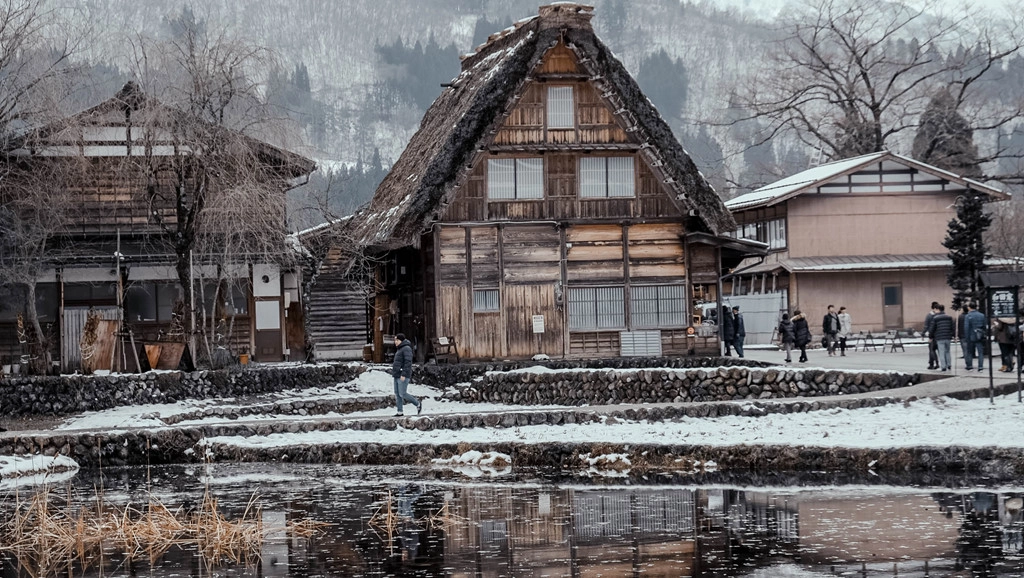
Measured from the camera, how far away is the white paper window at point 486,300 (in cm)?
3459

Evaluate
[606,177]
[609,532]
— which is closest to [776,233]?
[606,177]

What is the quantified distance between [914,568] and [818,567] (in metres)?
0.84

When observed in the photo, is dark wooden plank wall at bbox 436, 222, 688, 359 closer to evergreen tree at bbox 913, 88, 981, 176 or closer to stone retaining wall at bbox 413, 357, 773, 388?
stone retaining wall at bbox 413, 357, 773, 388

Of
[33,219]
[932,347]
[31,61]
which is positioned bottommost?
[932,347]

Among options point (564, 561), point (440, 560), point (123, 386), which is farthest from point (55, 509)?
point (123, 386)

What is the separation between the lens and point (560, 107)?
3481 centimetres

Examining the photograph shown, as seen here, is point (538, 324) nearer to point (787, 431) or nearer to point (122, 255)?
point (122, 255)

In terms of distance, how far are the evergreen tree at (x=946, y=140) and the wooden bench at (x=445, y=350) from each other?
38292mm

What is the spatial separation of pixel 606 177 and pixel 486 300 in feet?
15.1

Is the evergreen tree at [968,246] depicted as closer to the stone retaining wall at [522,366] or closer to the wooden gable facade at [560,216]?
the wooden gable facade at [560,216]

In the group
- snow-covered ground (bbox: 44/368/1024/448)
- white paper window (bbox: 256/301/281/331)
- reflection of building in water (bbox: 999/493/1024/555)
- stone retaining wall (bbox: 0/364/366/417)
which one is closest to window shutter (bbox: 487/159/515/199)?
stone retaining wall (bbox: 0/364/366/417)

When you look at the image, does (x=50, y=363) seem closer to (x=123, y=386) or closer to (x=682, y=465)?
(x=123, y=386)

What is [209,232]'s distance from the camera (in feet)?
110

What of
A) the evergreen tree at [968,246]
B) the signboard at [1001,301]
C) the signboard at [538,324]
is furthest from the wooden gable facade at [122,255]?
the evergreen tree at [968,246]
